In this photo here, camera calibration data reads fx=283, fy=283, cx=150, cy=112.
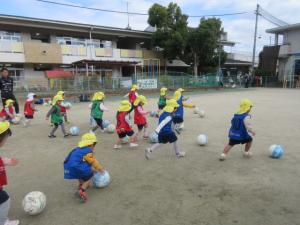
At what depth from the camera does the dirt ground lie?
361cm

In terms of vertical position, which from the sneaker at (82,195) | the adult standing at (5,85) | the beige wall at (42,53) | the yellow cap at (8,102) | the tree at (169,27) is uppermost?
the tree at (169,27)

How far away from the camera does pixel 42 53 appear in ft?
81.5

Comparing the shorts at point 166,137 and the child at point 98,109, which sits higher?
the child at point 98,109

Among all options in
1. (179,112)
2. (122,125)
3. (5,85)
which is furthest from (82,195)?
(5,85)

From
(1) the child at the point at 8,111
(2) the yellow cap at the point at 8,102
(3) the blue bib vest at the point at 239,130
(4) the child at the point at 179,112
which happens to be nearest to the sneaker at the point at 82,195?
(3) the blue bib vest at the point at 239,130

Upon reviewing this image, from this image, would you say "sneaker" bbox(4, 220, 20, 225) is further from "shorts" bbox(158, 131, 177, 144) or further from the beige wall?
the beige wall

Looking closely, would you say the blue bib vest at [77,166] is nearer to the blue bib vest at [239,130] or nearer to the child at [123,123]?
the child at [123,123]

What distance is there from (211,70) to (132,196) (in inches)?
1322

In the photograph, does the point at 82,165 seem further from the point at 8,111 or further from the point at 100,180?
the point at 8,111

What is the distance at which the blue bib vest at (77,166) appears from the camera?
399 centimetres

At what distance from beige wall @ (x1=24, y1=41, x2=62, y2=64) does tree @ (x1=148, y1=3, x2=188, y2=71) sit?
11186 mm

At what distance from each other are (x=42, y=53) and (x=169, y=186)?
76.8 ft

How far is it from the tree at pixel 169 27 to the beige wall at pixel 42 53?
11.2 meters

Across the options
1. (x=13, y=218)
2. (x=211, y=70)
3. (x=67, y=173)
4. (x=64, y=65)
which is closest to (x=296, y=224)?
(x=67, y=173)
